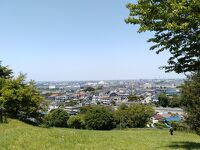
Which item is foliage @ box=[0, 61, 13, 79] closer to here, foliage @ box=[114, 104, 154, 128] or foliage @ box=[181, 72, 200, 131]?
foliage @ box=[181, 72, 200, 131]

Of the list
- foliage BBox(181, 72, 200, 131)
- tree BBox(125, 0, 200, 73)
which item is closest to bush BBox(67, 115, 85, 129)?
foliage BBox(181, 72, 200, 131)

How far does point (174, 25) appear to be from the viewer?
1400cm

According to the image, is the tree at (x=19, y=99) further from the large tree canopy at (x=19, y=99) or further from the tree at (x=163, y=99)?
the tree at (x=163, y=99)

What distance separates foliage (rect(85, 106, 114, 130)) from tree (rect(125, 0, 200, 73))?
61.8 metres

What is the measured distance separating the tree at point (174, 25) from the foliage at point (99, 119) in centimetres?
6180

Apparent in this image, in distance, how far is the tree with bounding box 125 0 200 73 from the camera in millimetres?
13836

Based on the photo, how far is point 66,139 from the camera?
57.5ft

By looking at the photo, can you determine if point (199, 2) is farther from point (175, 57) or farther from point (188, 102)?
point (188, 102)

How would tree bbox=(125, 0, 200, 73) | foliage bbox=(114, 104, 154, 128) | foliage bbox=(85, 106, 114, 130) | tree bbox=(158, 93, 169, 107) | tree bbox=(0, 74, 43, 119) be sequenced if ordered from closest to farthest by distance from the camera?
tree bbox=(125, 0, 200, 73) → tree bbox=(0, 74, 43, 119) → foliage bbox=(85, 106, 114, 130) → foliage bbox=(114, 104, 154, 128) → tree bbox=(158, 93, 169, 107)

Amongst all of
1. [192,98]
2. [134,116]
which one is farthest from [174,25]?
[134,116]

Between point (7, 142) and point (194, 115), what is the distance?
73.2ft

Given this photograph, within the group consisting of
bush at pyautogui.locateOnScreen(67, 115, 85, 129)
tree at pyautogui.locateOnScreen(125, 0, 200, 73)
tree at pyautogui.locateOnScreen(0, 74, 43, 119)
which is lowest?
bush at pyautogui.locateOnScreen(67, 115, 85, 129)

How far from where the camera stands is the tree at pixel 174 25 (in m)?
13.8

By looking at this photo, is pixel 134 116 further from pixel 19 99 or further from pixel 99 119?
pixel 19 99
